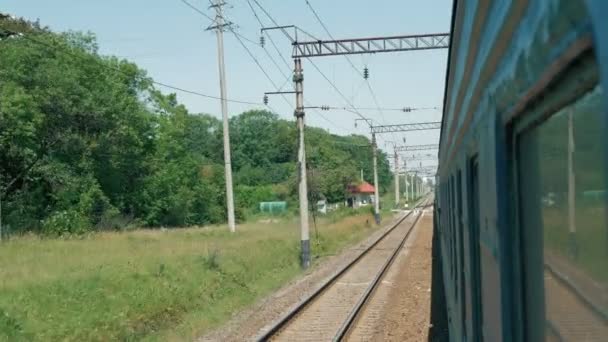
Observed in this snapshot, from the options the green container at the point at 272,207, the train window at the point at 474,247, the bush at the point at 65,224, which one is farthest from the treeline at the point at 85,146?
the train window at the point at 474,247

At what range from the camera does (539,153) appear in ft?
5.15

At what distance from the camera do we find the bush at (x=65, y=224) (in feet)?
114

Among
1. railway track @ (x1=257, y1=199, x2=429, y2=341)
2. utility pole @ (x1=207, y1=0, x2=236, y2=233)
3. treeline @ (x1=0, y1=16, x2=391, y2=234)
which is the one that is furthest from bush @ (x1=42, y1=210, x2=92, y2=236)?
railway track @ (x1=257, y1=199, x2=429, y2=341)

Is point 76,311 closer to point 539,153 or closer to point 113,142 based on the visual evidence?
point 539,153

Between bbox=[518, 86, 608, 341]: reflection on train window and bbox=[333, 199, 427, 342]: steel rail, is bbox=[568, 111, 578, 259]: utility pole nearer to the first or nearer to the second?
bbox=[518, 86, 608, 341]: reflection on train window

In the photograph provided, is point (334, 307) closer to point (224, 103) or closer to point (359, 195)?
point (224, 103)

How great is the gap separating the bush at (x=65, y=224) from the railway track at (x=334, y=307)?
17571 millimetres

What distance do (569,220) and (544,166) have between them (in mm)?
244

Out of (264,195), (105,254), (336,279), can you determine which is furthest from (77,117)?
(264,195)

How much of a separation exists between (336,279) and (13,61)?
91.9 ft

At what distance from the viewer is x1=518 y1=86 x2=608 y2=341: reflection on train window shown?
1073 mm

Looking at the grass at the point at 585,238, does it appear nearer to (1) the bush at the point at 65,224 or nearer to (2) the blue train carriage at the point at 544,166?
(2) the blue train carriage at the point at 544,166

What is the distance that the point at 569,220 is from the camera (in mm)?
1298

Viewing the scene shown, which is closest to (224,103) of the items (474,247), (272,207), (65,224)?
(65,224)
